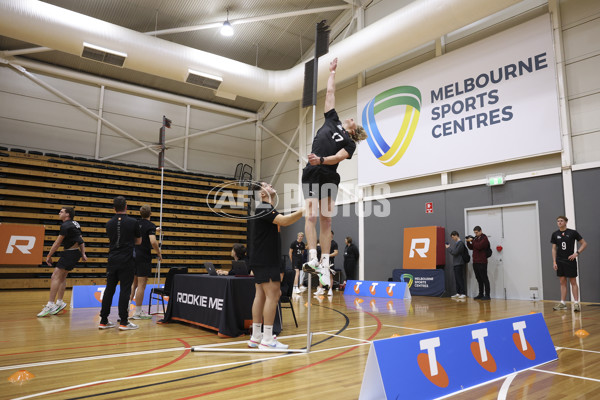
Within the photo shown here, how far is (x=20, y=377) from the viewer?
9.35 feet

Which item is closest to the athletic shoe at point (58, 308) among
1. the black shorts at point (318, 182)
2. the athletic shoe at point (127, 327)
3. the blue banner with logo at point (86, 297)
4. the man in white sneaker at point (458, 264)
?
the blue banner with logo at point (86, 297)

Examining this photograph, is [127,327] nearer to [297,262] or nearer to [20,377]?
[20,377]

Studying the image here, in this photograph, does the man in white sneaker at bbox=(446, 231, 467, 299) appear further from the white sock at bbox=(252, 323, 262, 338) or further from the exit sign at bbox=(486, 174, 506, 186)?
the white sock at bbox=(252, 323, 262, 338)

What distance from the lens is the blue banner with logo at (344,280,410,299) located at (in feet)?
30.8

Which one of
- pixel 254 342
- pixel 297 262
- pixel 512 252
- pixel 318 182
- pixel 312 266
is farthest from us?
pixel 297 262

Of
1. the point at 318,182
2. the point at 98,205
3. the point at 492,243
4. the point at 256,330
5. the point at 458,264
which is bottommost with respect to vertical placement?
the point at 256,330

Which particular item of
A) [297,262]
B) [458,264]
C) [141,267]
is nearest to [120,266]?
[141,267]

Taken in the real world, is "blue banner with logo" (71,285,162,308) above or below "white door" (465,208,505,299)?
below

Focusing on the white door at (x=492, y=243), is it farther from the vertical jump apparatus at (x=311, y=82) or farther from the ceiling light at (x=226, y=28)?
the ceiling light at (x=226, y=28)

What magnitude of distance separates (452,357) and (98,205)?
512 inches

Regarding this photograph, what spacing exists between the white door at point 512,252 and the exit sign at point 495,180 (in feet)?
1.90

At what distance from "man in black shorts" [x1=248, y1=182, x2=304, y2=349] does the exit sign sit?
723cm

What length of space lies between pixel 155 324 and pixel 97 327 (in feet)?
2.36

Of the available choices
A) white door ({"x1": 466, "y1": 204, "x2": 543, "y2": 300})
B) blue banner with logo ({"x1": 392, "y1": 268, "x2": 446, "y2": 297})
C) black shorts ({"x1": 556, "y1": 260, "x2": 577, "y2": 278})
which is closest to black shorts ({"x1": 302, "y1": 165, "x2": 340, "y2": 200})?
black shorts ({"x1": 556, "y1": 260, "x2": 577, "y2": 278})
